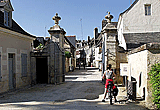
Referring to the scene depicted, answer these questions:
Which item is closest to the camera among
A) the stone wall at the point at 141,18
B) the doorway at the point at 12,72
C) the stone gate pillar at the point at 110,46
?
the doorway at the point at 12,72

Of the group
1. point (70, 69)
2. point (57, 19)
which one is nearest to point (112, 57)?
point (57, 19)

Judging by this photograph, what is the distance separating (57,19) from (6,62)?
5418mm

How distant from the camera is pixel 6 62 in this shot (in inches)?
408

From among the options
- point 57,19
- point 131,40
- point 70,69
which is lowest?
point 70,69

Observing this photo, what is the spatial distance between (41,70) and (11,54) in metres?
3.92

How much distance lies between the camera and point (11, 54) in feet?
37.2

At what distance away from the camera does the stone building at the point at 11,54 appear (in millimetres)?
10055

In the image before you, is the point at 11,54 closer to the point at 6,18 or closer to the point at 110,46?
the point at 6,18

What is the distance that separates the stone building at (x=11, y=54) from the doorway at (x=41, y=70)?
1.55 metres

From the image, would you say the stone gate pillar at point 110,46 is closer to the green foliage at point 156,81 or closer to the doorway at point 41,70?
the doorway at point 41,70

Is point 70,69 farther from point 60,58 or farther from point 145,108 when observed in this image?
point 145,108

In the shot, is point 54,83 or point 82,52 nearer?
point 54,83

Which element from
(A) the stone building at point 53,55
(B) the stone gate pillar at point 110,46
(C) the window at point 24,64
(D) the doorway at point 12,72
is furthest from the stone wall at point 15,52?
(B) the stone gate pillar at point 110,46

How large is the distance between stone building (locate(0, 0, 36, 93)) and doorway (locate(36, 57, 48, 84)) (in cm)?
155
